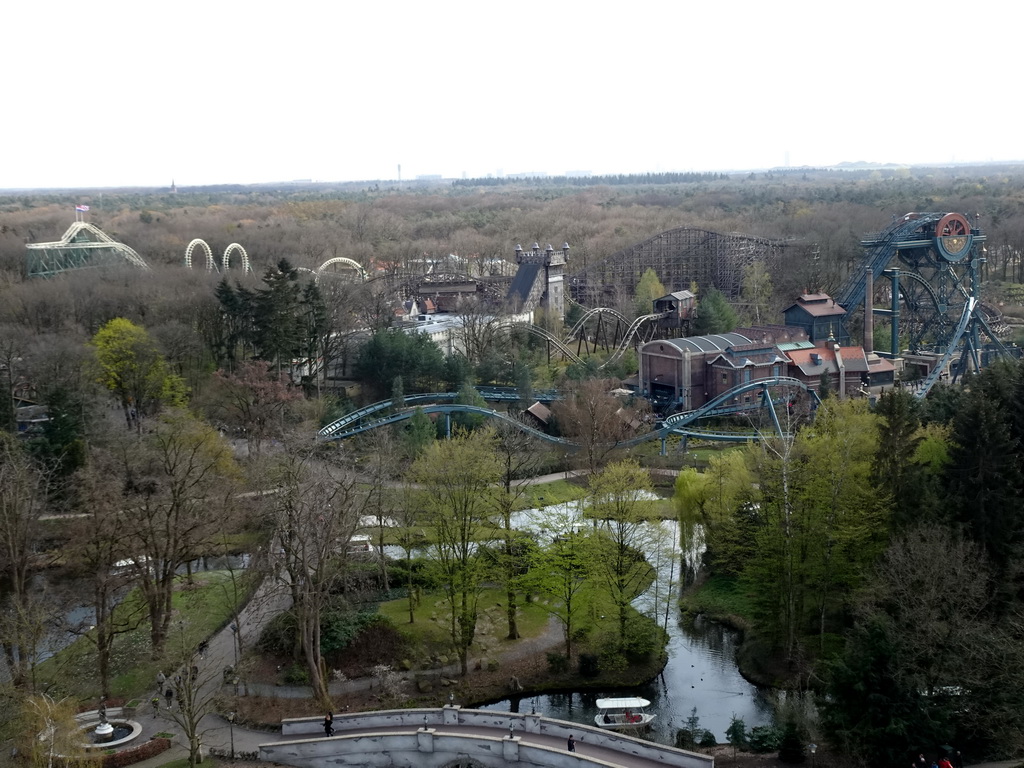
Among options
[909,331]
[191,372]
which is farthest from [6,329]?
[909,331]

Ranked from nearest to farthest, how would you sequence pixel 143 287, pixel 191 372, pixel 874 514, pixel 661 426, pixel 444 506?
pixel 874 514
pixel 444 506
pixel 661 426
pixel 191 372
pixel 143 287

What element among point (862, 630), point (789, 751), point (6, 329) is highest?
point (6, 329)

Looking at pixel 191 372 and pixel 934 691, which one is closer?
pixel 934 691

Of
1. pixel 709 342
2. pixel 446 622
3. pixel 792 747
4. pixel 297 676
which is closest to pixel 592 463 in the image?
pixel 446 622

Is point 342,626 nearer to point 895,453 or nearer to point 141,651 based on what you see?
point 141,651

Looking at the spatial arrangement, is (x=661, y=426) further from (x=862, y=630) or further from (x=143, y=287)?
(x=143, y=287)

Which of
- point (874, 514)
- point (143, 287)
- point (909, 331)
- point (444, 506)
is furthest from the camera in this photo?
point (909, 331)

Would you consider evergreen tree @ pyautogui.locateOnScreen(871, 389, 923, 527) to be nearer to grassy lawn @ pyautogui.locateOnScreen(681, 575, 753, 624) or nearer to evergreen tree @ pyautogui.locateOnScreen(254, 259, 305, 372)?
grassy lawn @ pyautogui.locateOnScreen(681, 575, 753, 624)
